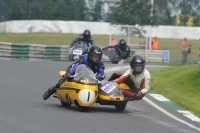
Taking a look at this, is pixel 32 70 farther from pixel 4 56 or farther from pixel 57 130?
pixel 57 130

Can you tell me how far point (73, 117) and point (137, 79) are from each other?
2.33 metres

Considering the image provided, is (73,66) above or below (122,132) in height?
above

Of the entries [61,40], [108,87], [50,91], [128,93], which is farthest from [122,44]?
[61,40]

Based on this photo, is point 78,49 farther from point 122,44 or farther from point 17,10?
point 17,10

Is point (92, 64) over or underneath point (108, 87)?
over

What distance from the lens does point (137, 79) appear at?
13.2m

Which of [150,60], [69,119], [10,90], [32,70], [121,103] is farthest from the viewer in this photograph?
[150,60]

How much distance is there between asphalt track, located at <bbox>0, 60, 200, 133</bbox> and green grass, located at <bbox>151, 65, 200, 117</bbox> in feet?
1.88

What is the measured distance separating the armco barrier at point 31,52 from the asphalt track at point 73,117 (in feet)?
44.1

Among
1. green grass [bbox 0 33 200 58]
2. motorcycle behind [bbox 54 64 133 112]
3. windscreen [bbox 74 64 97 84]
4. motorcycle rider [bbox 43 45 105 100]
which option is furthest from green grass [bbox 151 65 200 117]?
green grass [bbox 0 33 200 58]

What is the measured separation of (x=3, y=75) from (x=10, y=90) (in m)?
3.59

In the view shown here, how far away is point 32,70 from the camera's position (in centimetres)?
2134

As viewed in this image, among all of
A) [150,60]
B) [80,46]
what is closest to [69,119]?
[80,46]

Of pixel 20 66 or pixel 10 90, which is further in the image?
pixel 20 66
